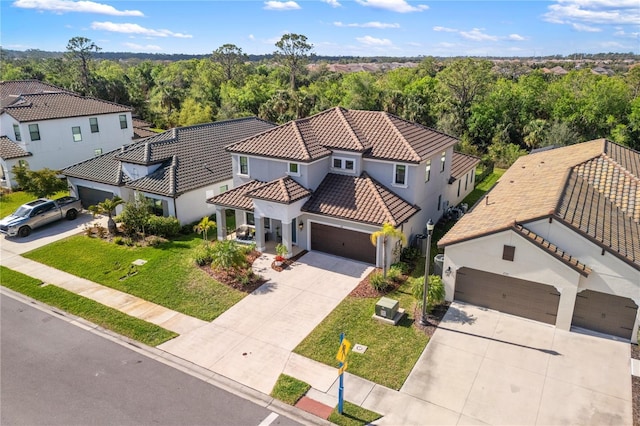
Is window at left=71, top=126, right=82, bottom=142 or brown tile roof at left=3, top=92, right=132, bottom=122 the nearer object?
brown tile roof at left=3, top=92, right=132, bottom=122

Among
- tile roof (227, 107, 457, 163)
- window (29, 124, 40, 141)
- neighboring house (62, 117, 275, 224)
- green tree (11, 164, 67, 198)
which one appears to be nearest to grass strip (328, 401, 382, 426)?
tile roof (227, 107, 457, 163)

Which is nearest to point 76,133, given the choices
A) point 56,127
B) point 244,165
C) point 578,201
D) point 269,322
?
point 56,127

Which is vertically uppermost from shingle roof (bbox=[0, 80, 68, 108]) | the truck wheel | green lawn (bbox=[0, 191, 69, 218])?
shingle roof (bbox=[0, 80, 68, 108])

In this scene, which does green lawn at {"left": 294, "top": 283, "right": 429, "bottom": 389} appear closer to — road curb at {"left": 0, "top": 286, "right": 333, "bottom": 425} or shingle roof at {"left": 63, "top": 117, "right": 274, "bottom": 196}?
road curb at {"left": 0, "top": 286, "right": 333, "bottom": 425}

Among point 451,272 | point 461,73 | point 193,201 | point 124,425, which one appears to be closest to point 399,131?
point 451,272

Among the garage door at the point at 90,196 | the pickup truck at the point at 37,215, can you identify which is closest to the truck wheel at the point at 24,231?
the pickup truck at the point at 37,215

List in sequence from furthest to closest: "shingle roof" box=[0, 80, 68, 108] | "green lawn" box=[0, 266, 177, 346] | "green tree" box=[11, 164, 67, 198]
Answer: "shingle roof" box=[0, 80, 68, 108], "green tree" box=[11, 164, 67, 198], "green lawn" box=[0, 266, 177, 346]

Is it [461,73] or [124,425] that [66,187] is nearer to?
[124,425]
